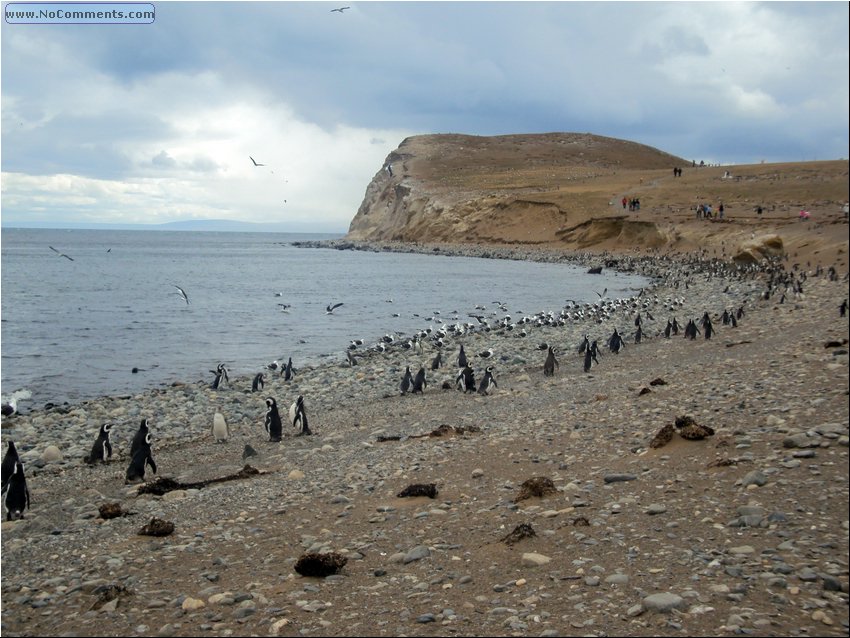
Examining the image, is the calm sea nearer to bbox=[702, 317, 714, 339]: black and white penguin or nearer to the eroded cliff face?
bbox=[702, 317, 714, 339]: black and white penguin

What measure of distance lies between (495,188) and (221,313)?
56.9 metres

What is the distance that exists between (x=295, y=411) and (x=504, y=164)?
9971 centimetres

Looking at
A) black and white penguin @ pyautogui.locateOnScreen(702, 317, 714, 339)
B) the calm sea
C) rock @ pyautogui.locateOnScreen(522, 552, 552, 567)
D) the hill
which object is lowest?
the calm sea

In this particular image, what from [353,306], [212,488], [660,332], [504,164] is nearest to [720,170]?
[504,164]

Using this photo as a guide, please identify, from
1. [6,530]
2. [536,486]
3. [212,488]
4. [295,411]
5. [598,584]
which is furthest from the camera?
[295,411]

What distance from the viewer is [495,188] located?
86.9 m

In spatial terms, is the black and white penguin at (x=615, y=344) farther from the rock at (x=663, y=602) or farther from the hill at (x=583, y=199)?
the rock at (x=663, y=602)

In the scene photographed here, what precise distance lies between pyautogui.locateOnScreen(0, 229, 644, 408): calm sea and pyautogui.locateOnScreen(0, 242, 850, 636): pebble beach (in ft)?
27.3

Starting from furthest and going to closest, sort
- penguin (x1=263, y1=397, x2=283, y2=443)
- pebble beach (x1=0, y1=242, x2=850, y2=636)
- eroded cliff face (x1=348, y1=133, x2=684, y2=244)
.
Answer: eroded cliff face (x1=348, y1=133, x2=684, y2=244), penguin (x1=263, y1=397, x2=283, y2=443), pebble beach (x1=0, y1=242, x2=850, y2=636)

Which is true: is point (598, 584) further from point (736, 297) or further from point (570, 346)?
point (736, 297)

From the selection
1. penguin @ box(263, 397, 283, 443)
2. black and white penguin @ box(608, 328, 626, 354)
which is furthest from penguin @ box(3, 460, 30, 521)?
black and white penguin @ box(608, 328, 626, 354)

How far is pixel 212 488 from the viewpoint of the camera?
29.6 ft

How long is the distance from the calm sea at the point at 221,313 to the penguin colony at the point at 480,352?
2.01 metres

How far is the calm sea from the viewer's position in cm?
2147
